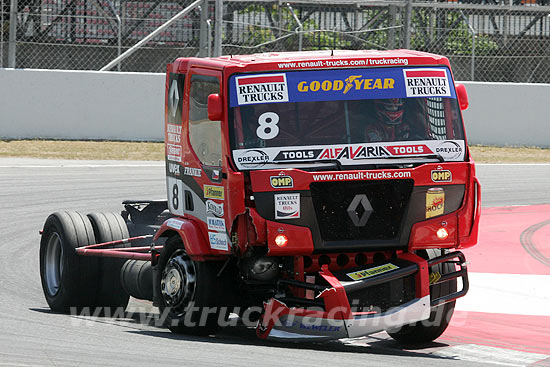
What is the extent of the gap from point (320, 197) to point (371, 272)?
2.13 ft

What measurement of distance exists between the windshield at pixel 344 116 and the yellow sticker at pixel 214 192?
0.25m

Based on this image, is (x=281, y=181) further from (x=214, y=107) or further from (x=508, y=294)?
(x=508, y=294)

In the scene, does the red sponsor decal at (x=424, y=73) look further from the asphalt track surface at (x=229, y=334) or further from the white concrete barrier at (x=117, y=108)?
the white concrete barrier at (x=117, y=108)

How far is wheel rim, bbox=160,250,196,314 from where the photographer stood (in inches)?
307

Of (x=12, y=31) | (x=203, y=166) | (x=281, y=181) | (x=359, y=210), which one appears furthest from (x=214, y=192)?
(x=12, y=31)

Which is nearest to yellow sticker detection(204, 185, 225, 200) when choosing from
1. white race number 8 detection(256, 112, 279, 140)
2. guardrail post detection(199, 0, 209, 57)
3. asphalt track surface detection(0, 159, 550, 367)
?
white race number 8 detection(256, 112, 279, 140)

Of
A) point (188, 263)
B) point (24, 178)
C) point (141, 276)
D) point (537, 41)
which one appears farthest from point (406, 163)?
point (537, 41)

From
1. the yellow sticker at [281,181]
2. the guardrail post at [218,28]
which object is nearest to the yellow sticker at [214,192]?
the yellow sticker at [281,181]

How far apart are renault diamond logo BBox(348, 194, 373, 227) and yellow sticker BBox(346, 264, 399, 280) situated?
0.34m

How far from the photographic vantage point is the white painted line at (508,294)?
374 inches

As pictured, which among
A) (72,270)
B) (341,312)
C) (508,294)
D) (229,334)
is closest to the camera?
(341,312)

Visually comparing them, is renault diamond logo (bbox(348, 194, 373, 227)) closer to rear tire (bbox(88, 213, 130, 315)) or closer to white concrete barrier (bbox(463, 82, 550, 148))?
rear tire (bbox(88, 213, 130, 315))

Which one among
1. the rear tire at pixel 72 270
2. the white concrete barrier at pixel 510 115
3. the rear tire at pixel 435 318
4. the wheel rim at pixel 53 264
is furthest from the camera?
the white concrete barrier at pixel 510 115

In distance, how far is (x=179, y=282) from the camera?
7875mm
